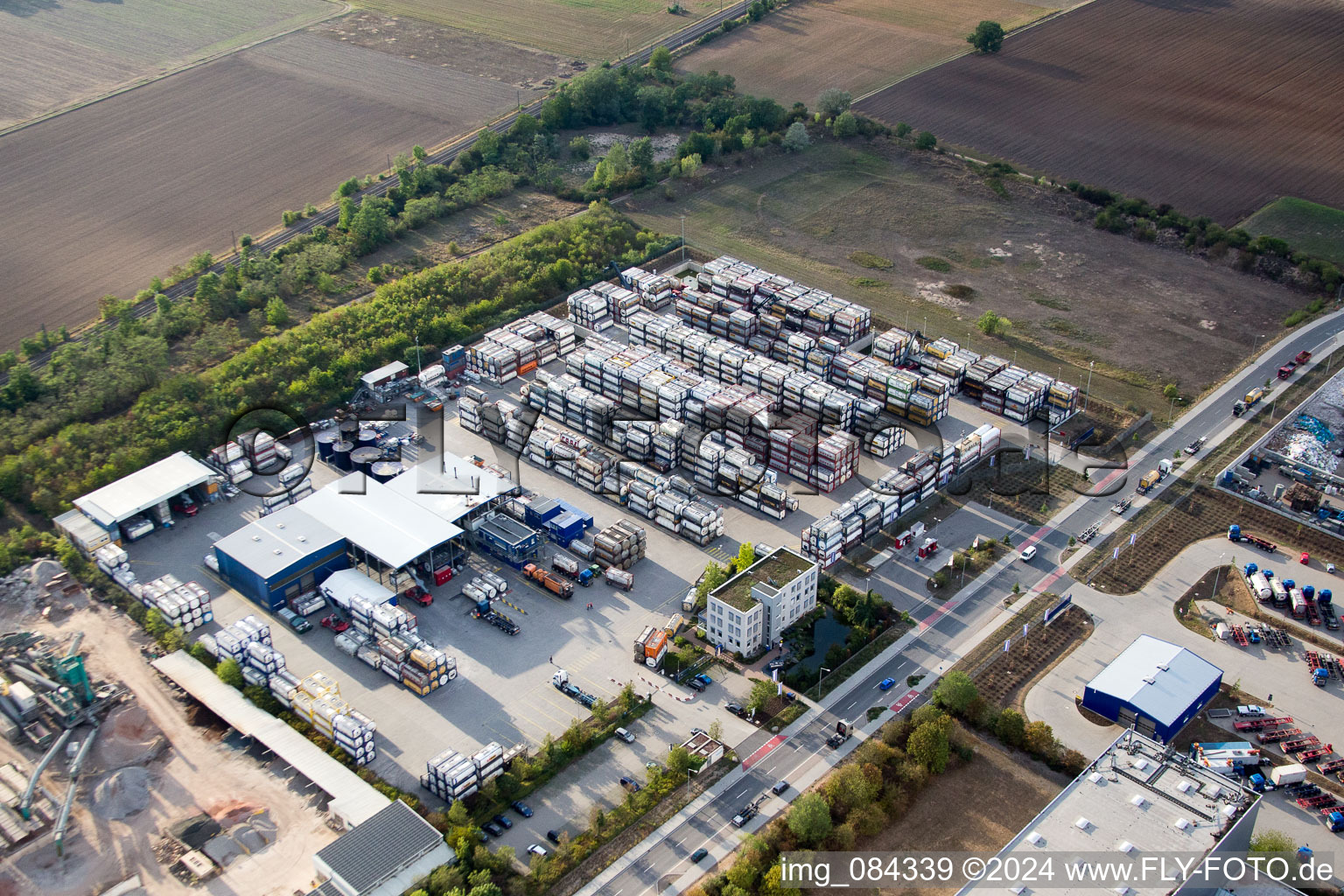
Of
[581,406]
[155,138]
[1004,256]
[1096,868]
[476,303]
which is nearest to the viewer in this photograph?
[1096,868]

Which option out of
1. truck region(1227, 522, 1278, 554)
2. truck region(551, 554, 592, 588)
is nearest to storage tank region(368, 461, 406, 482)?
truck region(551, 554, 592, 588)

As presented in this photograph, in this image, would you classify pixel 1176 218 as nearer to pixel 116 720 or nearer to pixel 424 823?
pixel 424 823

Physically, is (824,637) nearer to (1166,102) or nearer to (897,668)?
(897,668)

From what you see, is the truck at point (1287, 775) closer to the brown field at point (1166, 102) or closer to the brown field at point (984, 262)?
the brown field at point (984, 262)

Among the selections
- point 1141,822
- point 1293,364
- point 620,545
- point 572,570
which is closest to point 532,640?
point 572,570

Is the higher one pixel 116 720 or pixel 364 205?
pixel 364 205

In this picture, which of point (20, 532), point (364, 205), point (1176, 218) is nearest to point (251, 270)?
point (364, 205)
